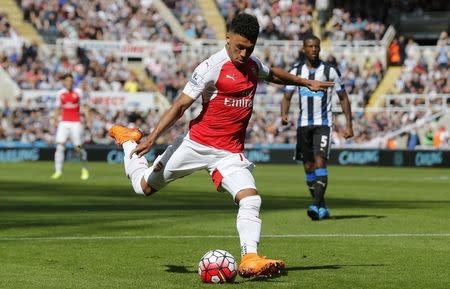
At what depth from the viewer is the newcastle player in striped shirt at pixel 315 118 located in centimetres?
1608

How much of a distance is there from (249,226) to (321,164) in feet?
21.7

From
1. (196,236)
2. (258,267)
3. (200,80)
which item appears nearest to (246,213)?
(258,267)

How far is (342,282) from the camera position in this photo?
9469mm

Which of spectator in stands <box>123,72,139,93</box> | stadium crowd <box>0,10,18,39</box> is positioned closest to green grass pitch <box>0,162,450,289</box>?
spectator in stands <box>123,72,139,93</box>

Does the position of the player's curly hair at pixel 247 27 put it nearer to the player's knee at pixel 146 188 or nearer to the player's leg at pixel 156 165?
the player's leg at pixel 156 165

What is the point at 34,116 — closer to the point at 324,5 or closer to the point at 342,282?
the point at 324,5

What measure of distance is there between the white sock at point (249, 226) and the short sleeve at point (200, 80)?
105 centimetres

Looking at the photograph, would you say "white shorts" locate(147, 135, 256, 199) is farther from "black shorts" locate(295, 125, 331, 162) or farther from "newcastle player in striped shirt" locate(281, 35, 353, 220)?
"black shorts" locate(295, 125, 331, 162)

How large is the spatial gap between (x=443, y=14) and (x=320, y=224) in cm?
3482

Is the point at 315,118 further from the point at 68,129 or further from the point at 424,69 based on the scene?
the point at 424,69

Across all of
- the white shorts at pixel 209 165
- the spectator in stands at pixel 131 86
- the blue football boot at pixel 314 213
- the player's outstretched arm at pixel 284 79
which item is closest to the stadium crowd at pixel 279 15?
the spectator in stands at pixel 131 86

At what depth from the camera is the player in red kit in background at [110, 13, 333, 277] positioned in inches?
392

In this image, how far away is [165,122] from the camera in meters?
9.95

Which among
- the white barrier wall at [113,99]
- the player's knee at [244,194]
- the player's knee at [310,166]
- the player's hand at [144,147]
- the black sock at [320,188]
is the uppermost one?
the player's hand at [144,147]
